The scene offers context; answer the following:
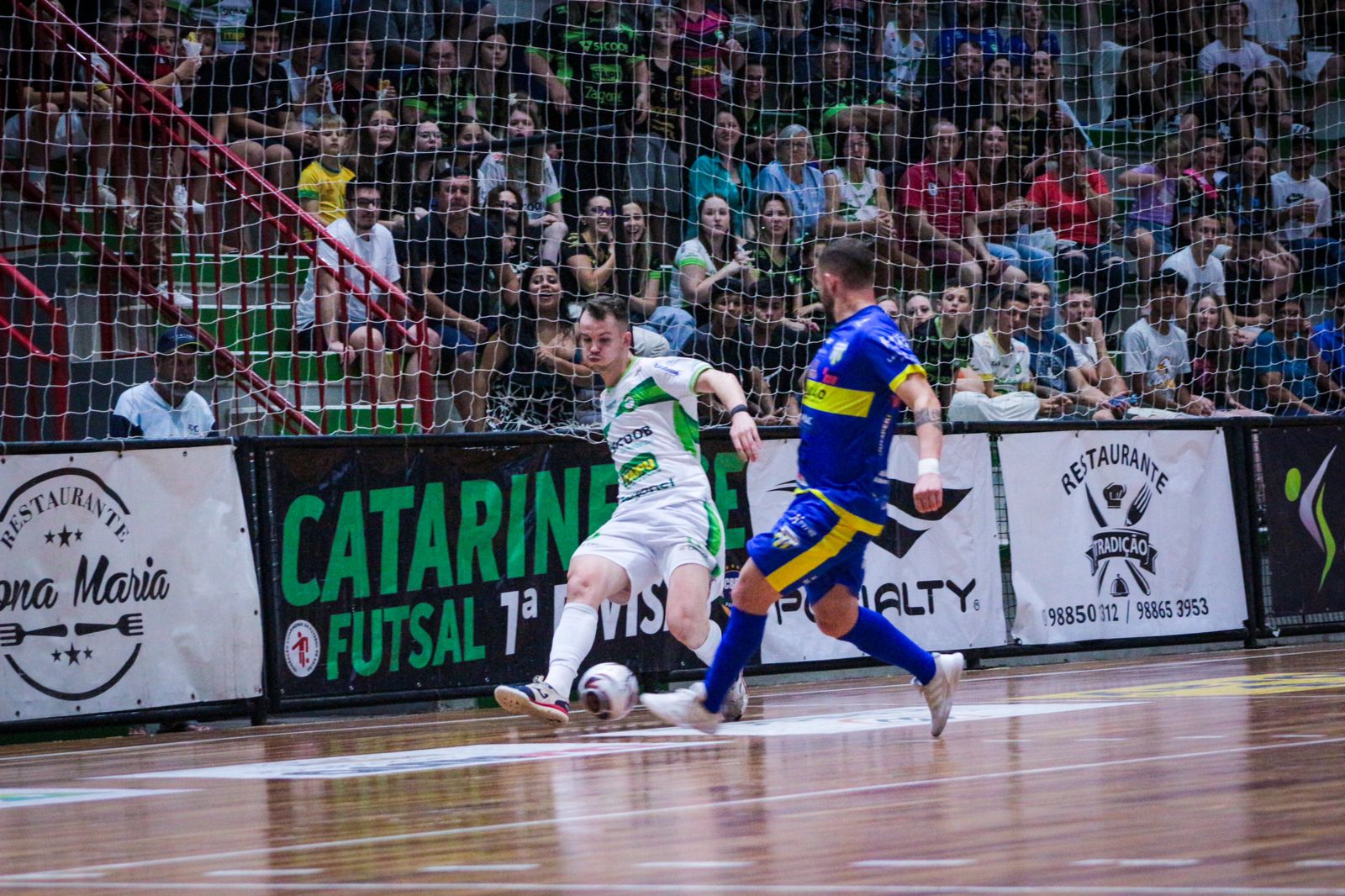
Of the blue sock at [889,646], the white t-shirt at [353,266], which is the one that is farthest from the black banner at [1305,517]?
the blue sock at [889,646]

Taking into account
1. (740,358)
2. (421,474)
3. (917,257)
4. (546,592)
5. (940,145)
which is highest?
(940,145)

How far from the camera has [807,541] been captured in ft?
22.0

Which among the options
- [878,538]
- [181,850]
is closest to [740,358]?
[878,538]

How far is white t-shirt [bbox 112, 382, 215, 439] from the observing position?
10.5m

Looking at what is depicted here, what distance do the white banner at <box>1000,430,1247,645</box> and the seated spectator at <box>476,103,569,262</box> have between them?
3.43 metres

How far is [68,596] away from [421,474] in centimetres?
206

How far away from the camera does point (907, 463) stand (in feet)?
39.8

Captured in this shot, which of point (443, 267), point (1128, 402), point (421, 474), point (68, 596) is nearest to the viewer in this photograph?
point (68, 596)

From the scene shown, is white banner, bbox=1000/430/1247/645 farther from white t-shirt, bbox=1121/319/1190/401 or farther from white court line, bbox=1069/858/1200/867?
white court line, bbox=1069/858/1200/867

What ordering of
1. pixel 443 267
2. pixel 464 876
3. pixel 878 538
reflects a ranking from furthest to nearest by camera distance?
pixel 443 267, pixel 878 538, pixel 464 876

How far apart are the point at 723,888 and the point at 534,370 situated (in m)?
8.83

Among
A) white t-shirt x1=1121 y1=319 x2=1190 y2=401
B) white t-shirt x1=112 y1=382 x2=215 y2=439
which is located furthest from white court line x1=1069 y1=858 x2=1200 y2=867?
white t-shirt x1=1121 y1=319 x2=1190 y2=401

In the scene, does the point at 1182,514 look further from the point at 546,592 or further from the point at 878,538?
the point at 546,592

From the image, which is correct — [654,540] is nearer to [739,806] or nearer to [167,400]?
[739,806]
